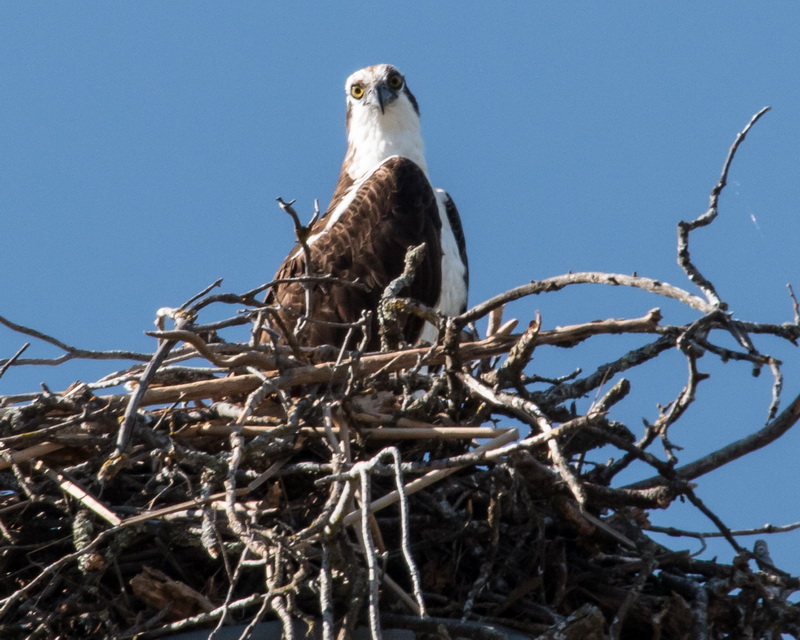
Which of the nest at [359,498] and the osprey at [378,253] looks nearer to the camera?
the nest at [359,498]

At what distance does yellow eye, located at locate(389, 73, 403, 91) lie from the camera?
665 cm

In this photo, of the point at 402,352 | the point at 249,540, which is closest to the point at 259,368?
the point at 402,352

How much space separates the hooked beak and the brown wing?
1040 mm

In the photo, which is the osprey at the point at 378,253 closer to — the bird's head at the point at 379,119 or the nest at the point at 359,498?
the bird's head at the point at 379,119

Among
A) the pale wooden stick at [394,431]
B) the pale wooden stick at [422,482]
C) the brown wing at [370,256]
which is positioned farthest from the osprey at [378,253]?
the pale wooden stick at [422,482]

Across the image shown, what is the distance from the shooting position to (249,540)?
2857 mm

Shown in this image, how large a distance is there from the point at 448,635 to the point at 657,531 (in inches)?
40.6

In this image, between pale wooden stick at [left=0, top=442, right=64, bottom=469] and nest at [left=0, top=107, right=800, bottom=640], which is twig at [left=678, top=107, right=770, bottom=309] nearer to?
nest at [left=0, top=107, right=800, bottom=640]

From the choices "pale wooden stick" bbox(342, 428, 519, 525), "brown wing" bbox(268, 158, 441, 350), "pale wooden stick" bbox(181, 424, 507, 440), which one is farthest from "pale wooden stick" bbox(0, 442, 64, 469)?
"brown wing" bbox(268, 158, 441, 350)

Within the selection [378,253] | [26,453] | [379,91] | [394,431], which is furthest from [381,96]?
[26,453]

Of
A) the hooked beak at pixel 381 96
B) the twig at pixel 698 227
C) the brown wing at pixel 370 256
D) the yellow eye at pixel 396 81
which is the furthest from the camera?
the yellow eye at pixel 396 81

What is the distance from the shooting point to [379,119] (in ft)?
21.3

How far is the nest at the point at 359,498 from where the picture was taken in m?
3.30

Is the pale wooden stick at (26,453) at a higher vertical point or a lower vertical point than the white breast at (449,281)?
lower
